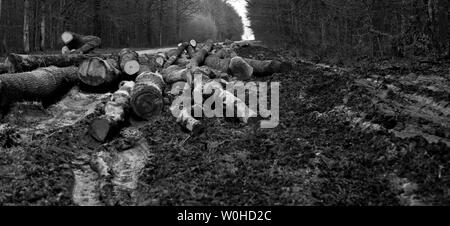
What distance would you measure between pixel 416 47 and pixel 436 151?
7962 mm

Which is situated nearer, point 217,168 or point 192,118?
point 217,168

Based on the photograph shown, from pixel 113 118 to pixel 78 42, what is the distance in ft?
37.7

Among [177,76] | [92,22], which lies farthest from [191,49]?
[92,22]

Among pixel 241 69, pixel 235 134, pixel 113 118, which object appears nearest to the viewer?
pixel 235 134

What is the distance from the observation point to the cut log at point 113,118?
697cm

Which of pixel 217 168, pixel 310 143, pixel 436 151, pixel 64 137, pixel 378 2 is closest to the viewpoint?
pixel 436 151

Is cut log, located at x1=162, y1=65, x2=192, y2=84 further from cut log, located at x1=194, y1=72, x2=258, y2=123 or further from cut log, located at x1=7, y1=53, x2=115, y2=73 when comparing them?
cut log, located at x1=7, y1=53, x2=115, y2=73

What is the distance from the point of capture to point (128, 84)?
362 inches

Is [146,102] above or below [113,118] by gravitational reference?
above

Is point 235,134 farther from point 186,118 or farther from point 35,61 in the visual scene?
point 35,61
